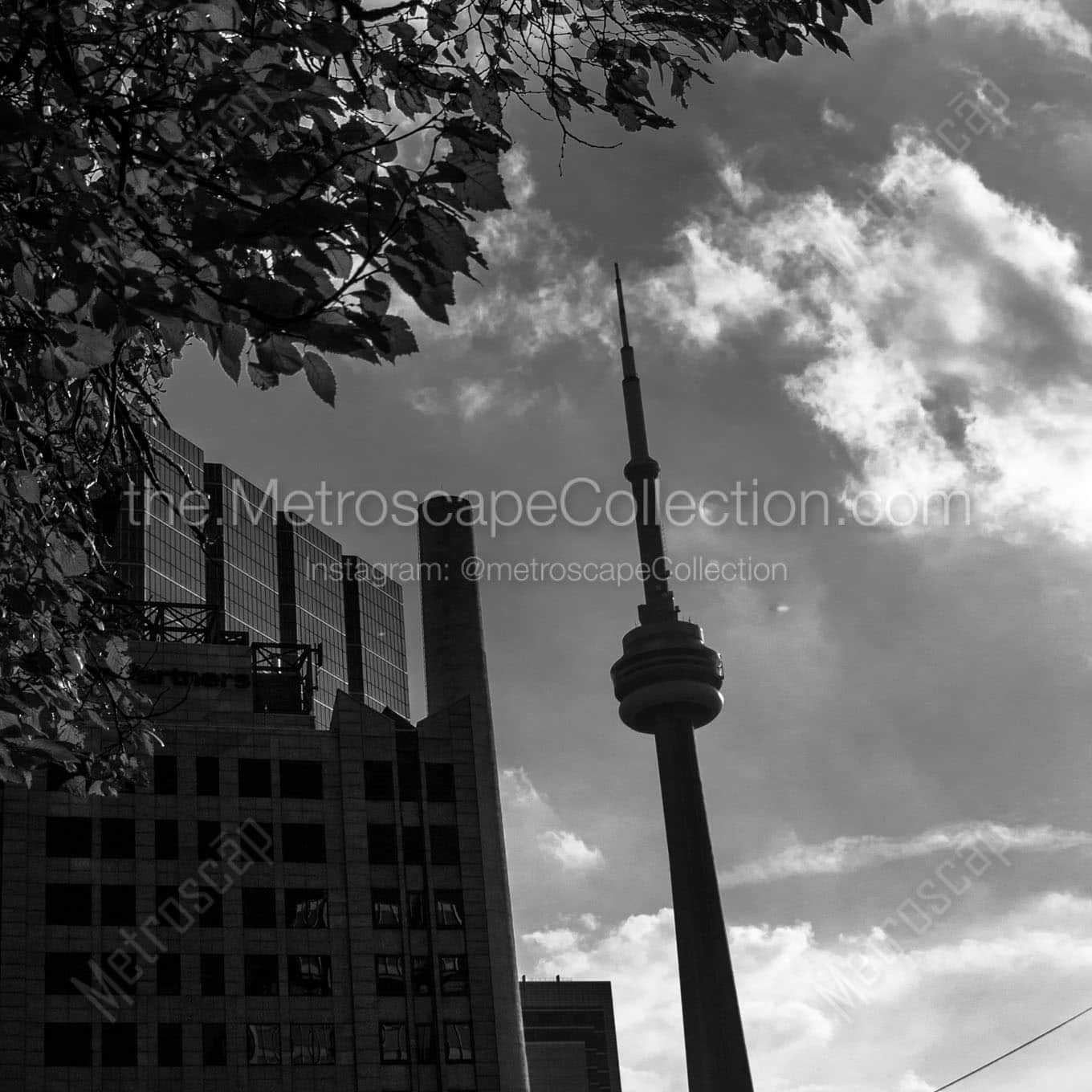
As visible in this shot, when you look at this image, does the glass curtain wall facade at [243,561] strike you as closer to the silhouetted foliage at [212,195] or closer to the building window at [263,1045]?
the building window at [263,1045]

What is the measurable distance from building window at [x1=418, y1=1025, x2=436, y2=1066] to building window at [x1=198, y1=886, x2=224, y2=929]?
1235 cm

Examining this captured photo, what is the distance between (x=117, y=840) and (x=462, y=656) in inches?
1376

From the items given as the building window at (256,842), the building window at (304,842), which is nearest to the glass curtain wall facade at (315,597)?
the building window at (304,842)

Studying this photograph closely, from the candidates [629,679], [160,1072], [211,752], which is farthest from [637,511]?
[160,1072]

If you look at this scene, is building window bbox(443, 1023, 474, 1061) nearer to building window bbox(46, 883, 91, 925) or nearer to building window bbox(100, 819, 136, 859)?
building window bbox(100, 819, 136, 859)

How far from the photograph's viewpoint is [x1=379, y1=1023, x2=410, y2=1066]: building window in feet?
257

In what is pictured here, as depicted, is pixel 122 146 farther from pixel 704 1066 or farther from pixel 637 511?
pixel 637 511

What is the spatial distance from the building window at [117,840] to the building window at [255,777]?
6466mm

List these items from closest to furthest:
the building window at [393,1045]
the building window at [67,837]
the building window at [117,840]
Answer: the building window at [67,837], the building window at [117,840], the building window at [393,1045]

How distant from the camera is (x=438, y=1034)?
8000 centimetres

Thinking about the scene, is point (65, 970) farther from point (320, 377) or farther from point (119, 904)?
point (320, 377)

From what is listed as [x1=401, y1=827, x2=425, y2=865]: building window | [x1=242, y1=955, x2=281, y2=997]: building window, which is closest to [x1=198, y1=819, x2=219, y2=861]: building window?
Answer: [x1=242, y1=955, x2=281, y2=997]: building window

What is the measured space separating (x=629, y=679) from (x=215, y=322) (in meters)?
141

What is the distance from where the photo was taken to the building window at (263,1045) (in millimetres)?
75500
